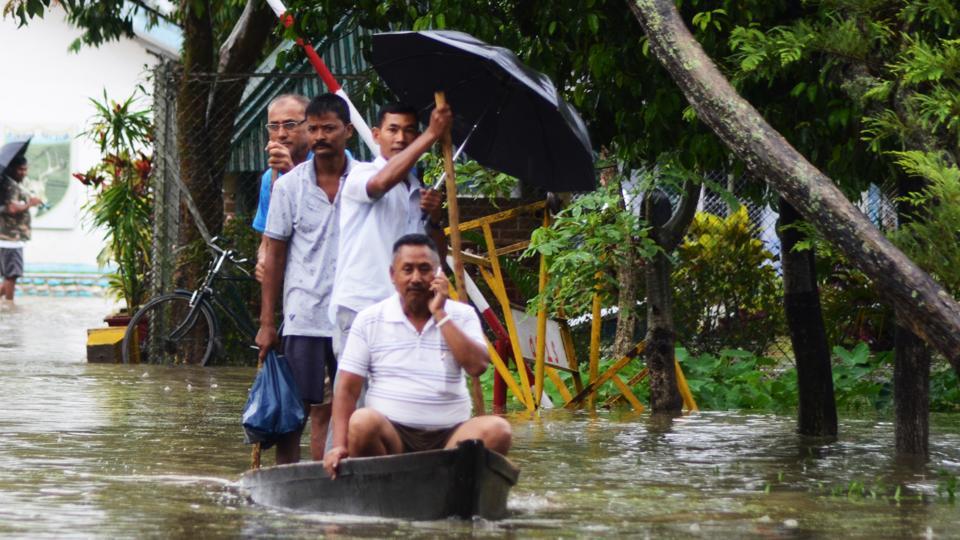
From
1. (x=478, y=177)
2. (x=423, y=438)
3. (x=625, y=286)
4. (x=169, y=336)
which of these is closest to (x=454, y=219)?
(x=423, y=438)

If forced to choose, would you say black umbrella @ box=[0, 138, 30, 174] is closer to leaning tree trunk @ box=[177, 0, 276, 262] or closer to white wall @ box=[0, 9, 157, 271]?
white wall @ box=[0, 9, 157, 271]

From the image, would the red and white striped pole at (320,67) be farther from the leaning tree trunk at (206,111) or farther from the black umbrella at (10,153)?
the black umbrella at (10,153)

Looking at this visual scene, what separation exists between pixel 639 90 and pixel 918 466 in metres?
2.56

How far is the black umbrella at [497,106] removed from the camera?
8719 mm

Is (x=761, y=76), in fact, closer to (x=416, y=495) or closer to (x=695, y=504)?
(x=695, y=504)

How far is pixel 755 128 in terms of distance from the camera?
8.20 meters

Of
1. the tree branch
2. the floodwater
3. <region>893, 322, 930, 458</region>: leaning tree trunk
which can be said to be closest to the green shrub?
the floodwater

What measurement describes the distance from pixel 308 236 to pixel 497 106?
1198 millimetres

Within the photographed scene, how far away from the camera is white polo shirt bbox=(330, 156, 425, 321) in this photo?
313 inches

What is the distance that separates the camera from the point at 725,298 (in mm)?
15836

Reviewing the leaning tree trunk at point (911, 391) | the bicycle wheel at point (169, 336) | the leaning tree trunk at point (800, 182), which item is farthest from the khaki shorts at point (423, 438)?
the bicycle wheel at point (169, 336)

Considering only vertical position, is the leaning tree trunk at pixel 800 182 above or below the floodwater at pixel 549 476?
above

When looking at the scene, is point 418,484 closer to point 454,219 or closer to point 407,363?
point 407,363

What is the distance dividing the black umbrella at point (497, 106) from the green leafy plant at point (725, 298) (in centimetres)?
687
